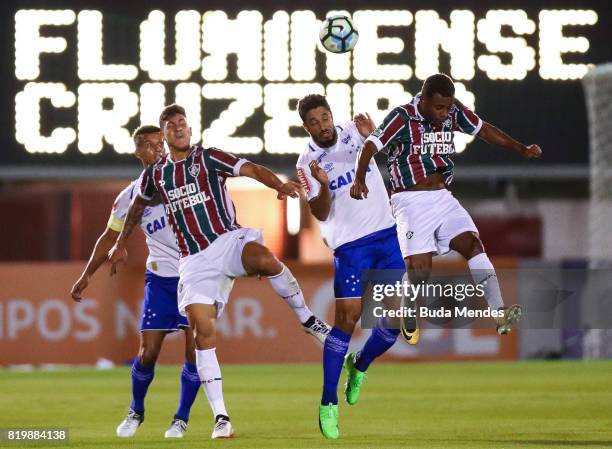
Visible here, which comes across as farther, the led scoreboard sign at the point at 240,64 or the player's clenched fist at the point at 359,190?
the led scoreboard sign at the point at 240,64

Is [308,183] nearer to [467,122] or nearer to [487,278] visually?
[467,122]

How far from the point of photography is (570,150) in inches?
650

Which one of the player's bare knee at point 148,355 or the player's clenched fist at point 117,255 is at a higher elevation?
the player's clenched fist at point 117,255

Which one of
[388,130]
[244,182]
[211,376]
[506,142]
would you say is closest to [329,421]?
[211,376]

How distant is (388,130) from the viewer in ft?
29.8

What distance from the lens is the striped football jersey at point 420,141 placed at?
9.22 metres

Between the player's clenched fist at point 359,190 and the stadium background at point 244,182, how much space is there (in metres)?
6.80

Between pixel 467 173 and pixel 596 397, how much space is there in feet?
14.5

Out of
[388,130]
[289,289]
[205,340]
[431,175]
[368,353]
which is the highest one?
[388,130]

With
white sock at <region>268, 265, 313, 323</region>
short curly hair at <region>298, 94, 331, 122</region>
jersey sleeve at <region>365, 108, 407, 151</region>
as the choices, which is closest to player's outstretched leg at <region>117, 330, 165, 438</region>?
white sock at <region>268, 265, 313, 323</region>

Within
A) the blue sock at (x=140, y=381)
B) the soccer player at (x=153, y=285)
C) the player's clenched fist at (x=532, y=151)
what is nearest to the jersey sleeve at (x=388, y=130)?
the player's clenched fist at (x=532, y=151)

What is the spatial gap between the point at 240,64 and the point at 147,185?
21.2 feet

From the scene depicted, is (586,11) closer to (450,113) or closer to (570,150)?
(570,150)

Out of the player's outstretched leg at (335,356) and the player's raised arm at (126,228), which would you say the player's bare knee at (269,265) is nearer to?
the player's outstretched leg at (335,356)
